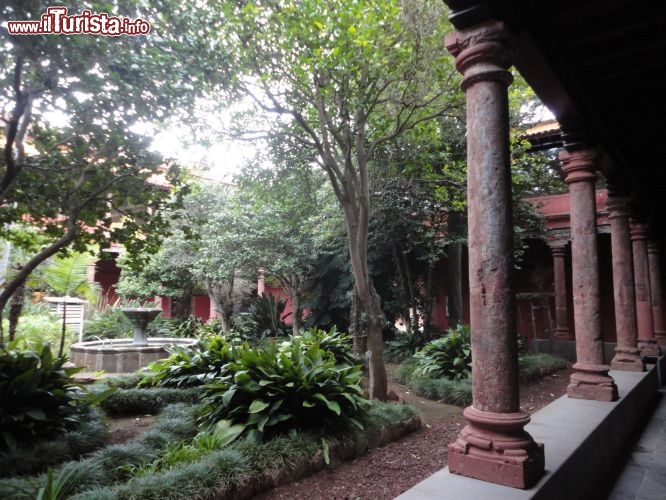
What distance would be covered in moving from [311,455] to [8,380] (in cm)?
326

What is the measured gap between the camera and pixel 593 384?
4.17 meters

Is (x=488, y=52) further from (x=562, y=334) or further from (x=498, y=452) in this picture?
(x=562, y=334)

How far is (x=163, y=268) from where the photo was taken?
605 inches

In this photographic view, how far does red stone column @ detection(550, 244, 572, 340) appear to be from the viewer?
11781mm

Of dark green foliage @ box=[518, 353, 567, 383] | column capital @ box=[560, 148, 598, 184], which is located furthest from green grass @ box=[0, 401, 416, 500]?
dark green foliage @ box=[518, 353, 567, 383]

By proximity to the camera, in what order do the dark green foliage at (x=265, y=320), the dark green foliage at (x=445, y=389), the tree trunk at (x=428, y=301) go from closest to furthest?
the dark green foliage at (x=445, y=389) → the tree trunk at (x=428, y=301) → the dark green foliage at (x=265, y=320)

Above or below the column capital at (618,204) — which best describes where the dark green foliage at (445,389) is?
below

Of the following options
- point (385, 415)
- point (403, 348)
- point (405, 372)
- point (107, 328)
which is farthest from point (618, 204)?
point (107, 328)

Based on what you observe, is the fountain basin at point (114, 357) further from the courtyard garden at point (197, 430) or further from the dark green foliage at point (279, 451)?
the dark green foliage at point (279, 451)

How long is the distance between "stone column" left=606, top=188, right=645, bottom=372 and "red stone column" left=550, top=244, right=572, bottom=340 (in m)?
6.29

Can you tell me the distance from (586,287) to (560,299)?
8680 mm

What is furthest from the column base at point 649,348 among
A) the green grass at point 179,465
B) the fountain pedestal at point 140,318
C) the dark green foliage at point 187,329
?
the dark green foliage at point 187,329

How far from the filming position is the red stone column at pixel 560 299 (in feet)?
38.7

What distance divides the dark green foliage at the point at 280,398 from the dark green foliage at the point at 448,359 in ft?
11.1
